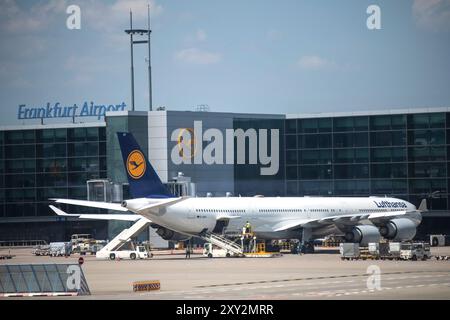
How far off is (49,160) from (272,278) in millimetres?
76350

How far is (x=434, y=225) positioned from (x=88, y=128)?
150 ft

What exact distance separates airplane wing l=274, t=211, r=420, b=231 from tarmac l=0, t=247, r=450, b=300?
1153 centimetres

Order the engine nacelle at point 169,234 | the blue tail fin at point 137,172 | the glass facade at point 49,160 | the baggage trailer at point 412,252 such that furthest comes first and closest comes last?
the glass facade at point 49,160 < the engine nacelle at point 169,234 < the blue tail fin at point 137,172 < the baggage trailer at point 412,252

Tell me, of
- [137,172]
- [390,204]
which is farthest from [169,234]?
[390,204]

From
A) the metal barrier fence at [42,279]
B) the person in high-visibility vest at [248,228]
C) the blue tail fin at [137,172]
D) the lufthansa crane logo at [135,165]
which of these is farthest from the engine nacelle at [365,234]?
the metal barrier fence at [42,279]

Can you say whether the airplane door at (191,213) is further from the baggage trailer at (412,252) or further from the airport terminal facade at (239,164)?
the airport terminal facade at (239,164)

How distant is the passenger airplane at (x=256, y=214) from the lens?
289 ft

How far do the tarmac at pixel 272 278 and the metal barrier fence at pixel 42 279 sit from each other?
1.21 metres

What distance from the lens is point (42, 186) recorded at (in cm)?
13212

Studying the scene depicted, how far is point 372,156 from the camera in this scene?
4899 inches

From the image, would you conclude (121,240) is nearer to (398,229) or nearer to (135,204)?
(135,204)

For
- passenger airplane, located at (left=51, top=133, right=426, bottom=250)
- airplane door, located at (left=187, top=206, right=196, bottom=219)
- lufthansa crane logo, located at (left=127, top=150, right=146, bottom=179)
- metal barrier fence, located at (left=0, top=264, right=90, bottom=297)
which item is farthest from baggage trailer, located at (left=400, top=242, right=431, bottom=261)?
metal barrier fence, located at (left=0, top=264, right=90, bottom=297)

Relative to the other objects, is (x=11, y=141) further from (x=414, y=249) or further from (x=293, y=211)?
(x=414, y=249)
